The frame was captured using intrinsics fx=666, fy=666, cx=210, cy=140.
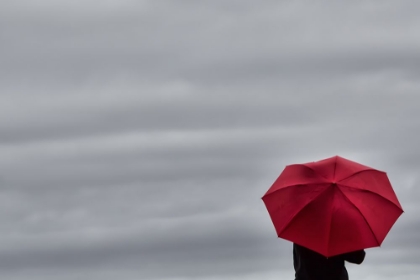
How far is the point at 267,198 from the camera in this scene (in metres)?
11.8

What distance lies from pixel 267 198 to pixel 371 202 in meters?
1.80

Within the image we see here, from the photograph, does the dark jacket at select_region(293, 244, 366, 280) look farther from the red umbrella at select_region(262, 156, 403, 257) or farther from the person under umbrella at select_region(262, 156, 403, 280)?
the red umbrella at select_region(262, 156, 403, 257)

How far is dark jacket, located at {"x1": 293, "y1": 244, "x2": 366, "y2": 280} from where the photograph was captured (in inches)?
408

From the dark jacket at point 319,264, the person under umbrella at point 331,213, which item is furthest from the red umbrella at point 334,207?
the dark jacket at point 319,264

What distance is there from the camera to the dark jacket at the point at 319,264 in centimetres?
1036

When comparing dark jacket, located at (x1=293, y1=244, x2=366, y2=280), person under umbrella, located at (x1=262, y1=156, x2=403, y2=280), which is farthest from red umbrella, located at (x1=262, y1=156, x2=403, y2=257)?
dark jacket, located at (x1=293, y1=244, x2=366, y2=280)

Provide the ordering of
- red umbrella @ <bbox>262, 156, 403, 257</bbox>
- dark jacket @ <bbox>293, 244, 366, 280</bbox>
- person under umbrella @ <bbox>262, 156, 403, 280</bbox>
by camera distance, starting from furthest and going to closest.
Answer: red umbrella @ <bbox>262, 156, 403, 257</bbox> → person under umbrella @ <bbox>262, 156, 403, 280</bbox> → dark jacket @ <bbox>293, 244, 366, 280</bbox>

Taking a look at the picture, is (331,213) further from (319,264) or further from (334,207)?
(319,264)

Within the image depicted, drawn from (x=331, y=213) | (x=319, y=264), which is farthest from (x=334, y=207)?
(x=319, y=264)

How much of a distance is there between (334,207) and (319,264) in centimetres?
96

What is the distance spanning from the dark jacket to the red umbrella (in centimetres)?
19

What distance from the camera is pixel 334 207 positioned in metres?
10.8

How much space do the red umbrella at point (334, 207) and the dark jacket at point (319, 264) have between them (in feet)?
0.62

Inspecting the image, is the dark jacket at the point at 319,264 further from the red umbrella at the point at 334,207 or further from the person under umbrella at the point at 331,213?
the red umbrella at the point at 334,207
